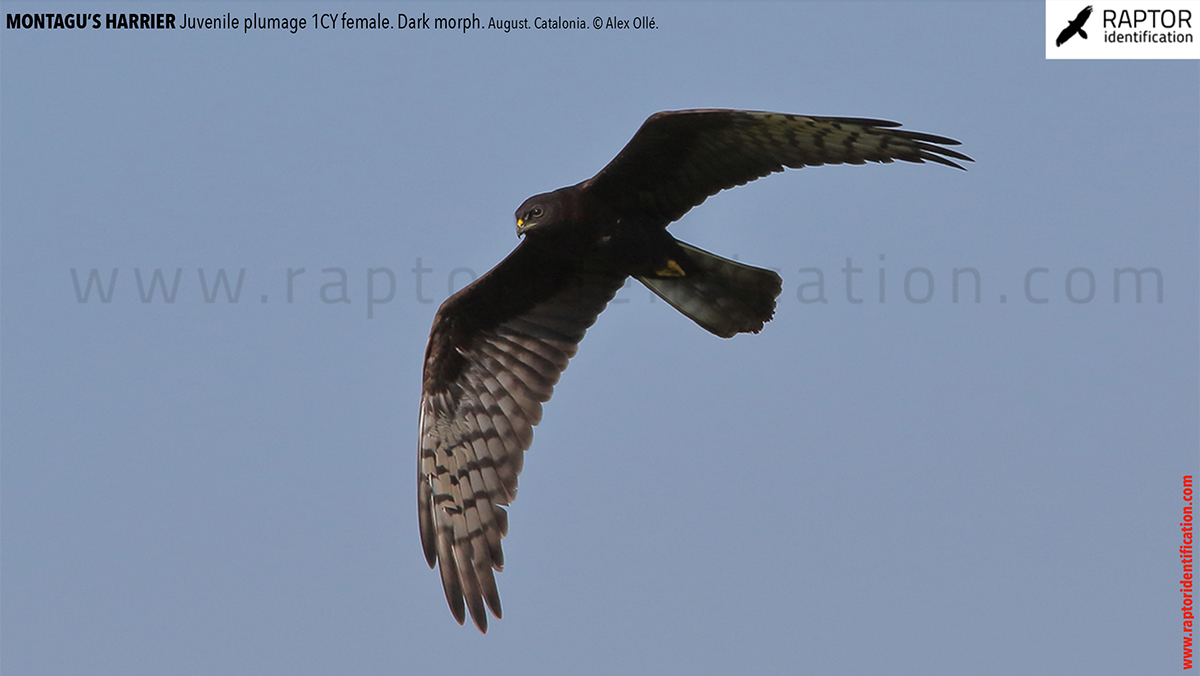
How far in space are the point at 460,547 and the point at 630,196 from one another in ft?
8.09

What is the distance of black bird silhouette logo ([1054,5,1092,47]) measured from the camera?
9430 millimetres

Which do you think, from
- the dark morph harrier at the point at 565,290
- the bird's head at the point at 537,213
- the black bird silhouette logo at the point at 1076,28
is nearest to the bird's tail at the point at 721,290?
the dark morph harrier at the point at 565,290

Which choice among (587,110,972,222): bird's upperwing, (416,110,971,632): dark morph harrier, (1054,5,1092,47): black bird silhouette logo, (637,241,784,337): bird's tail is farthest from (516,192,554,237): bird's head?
(1054,5,1092,47): black bird silhouette logo

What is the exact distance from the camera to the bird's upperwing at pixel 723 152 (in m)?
7.50

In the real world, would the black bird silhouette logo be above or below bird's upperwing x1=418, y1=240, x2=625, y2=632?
above

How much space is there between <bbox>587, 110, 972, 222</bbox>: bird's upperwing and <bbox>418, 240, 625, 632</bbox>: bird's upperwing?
84 centimetres

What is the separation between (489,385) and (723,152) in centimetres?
235

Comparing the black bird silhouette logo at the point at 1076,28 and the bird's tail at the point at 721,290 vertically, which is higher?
the black bird silhouette logo at the point at 1076,28

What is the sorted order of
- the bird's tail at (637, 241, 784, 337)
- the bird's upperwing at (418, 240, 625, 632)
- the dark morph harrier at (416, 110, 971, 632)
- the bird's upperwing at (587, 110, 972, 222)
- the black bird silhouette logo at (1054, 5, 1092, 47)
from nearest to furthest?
the bird's upperwing at (587, 110, 972, 222), the dark morph harrier at (416, 110, 971, 632), the bird's tail at (637, 241, 784, 337), the bird's upperwing at (418, 240, 625, 632), the black bird silhouette logo at (1054, 5, 1092, 47)

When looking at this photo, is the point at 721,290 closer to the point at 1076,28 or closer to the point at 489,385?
the point at 489,385

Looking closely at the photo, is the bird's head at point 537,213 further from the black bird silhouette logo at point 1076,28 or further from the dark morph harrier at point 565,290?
the black bird silhouette logo at point 1076,28

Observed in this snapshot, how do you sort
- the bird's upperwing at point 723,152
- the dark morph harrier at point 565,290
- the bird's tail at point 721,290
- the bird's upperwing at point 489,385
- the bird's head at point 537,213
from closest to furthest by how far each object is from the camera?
the bird's upperwing at point 723,152
the dark morph harrier at point 565,290
the bird's head at point 537,213
the bird's tail at point 721,290
the bird's upperwing at point 489,385

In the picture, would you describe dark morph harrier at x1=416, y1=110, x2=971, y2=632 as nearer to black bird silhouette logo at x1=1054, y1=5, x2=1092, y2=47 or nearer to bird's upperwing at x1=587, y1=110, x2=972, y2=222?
bird's upperwing at x1=587, y1=110, x2=972, y2=222

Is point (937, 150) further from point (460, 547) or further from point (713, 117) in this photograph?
point (460, 547)
